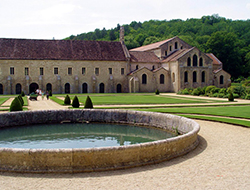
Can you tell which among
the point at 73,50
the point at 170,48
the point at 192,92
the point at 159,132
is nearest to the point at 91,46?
the point at 73,50

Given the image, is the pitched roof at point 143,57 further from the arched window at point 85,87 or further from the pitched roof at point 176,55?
the arched window at point 85,87

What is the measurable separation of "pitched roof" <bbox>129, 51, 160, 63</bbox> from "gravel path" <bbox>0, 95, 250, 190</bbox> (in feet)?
157

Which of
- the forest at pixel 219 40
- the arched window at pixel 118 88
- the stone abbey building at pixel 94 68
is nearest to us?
the stone abbey building at pixel 94 68

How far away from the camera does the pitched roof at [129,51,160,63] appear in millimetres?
56884

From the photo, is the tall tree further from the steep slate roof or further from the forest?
the steep slate roof

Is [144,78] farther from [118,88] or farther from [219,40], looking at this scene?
[219,40]

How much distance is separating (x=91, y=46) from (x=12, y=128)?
41.3 metres

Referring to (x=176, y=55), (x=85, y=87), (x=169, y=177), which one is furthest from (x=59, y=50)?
(x=169, y=177)

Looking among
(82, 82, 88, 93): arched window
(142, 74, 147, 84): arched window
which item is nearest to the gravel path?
(142, 74, 147, 84): arched window

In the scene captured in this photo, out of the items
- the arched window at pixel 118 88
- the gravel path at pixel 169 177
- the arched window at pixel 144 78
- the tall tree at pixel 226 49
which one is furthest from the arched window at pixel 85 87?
the gravel path at pixel 169 177

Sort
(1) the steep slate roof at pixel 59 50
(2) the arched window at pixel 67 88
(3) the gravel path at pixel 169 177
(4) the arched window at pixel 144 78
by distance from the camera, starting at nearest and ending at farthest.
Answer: (3) the gravel path at pixel 169 177 < (1) the steep slate roof at pixel 59 50 < (2) the arched window at pixel 67 88 < (4) the arched window at pixel 144 78

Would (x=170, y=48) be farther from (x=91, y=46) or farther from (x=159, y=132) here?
(x=159, y=132)

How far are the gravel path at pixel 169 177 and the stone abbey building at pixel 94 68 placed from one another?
4417 cm

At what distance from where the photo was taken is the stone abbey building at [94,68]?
5009 cm
